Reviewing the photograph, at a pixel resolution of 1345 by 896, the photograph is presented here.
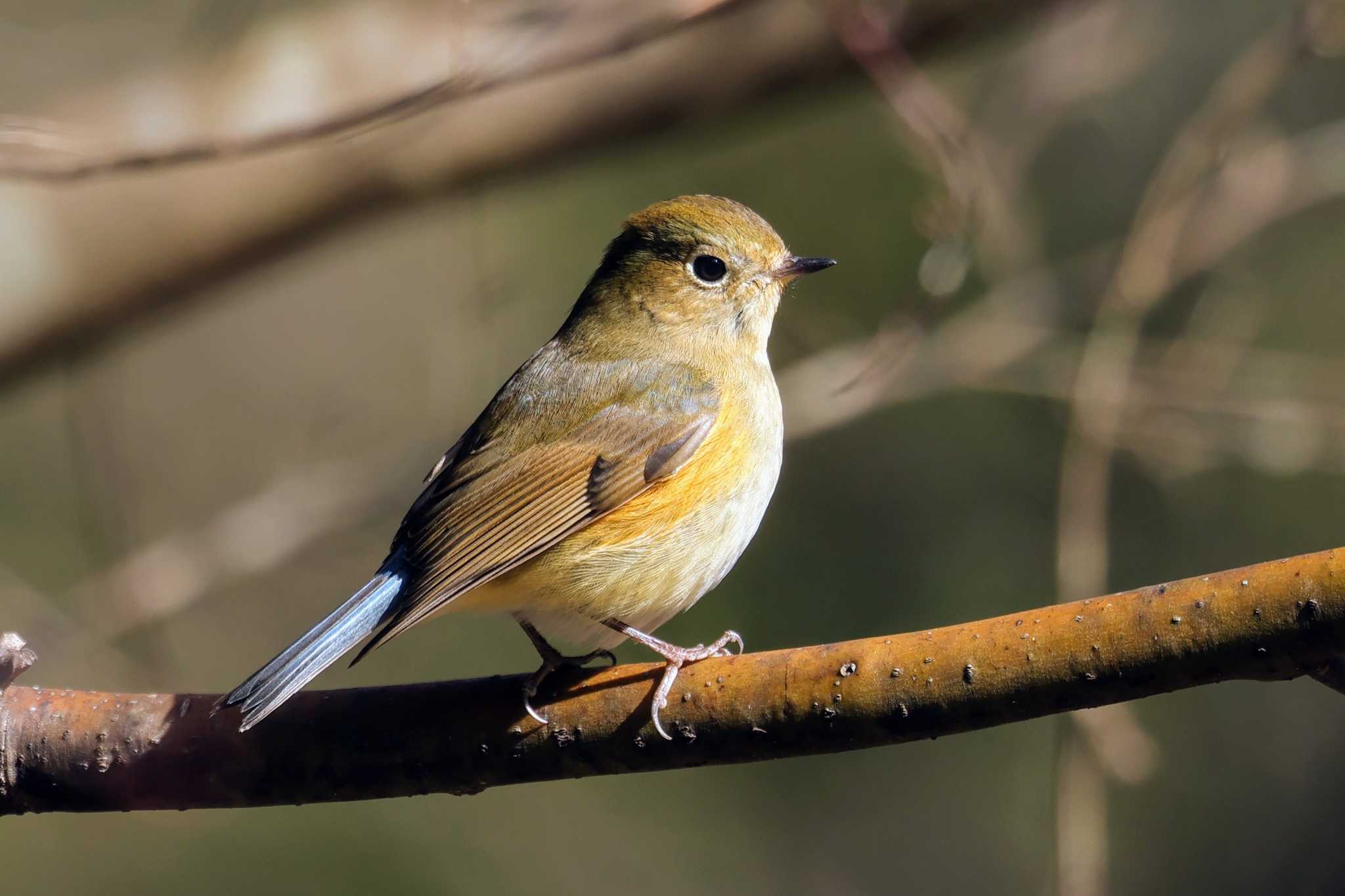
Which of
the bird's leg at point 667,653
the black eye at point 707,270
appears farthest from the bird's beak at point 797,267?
the bird's leg at point 667,653

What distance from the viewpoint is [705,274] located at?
4000 millimetres

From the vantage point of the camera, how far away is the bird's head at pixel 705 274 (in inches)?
155

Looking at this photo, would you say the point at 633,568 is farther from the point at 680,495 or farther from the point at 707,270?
the point at 707,270

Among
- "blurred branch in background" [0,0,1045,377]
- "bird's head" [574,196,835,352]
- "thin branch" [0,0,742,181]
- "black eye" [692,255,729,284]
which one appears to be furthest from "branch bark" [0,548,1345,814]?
"blurred branch in background" [0,0,1045,377]

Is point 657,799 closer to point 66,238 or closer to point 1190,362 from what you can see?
point 1190,362

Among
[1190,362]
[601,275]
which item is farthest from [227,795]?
[1190,362]

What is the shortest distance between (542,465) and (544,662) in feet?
1.79

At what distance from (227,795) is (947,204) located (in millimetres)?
2360

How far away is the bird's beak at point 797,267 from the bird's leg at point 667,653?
1.17 metres

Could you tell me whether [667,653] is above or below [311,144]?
below

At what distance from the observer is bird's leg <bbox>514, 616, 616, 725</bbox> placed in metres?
2.69

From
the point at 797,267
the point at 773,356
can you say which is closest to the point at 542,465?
the point at 797,267

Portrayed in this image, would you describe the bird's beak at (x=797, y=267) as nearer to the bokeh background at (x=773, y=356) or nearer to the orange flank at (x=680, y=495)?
the bokeh background at (x=773, y=356)

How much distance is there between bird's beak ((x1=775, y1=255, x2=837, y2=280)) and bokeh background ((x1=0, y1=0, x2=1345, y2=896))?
29 cm
